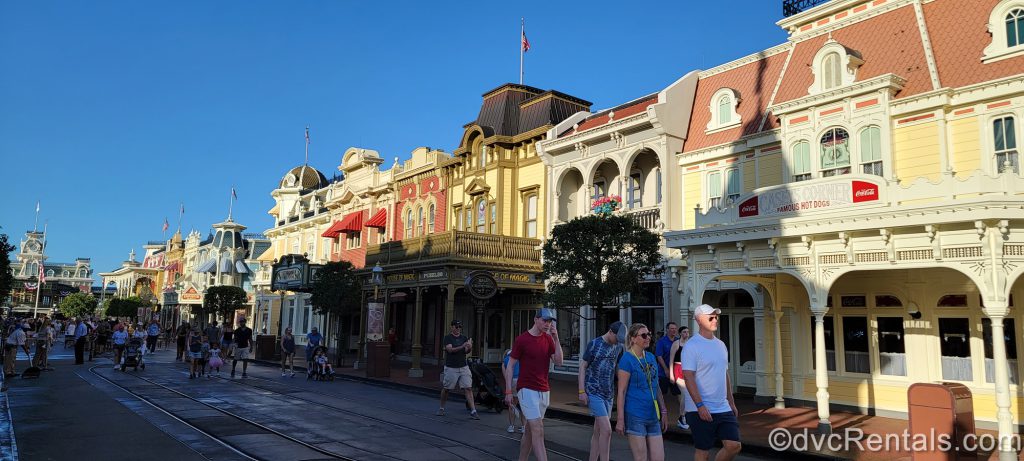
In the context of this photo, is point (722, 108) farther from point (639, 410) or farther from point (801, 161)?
point (639, 410)

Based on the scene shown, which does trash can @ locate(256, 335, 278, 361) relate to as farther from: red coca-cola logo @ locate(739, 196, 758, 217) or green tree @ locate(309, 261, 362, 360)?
red coca-cola logo @ locate(739, 196, 758, 217)

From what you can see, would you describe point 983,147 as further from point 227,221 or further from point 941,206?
point 227,221

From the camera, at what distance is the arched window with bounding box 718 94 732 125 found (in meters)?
18.4

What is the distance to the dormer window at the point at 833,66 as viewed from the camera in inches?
598

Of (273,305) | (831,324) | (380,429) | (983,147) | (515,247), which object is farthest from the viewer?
(273,305)

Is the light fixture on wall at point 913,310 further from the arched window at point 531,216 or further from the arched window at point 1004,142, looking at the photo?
the arched window at point 531,216

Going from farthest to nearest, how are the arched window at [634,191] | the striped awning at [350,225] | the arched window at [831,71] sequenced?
the striped awning at [350,225]
the arched window at [634,191]
the arched window at [831,71]

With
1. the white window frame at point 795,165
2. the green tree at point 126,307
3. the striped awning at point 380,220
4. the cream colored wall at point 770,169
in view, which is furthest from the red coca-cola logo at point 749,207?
the green tree at point 126,307

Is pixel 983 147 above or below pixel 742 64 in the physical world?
below

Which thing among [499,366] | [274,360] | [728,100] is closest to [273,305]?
[274,360]

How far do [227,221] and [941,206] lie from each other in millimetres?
64422

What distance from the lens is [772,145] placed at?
1659cm

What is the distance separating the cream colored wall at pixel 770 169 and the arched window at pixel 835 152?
1.22 metres

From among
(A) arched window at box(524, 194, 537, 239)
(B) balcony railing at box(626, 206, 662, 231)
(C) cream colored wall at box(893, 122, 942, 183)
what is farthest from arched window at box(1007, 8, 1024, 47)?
(A) arched window at box(524, 194, 537, 239)
